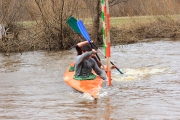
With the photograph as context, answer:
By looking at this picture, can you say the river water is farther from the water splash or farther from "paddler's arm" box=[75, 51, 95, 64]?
"paddler's arm" box=[75, 51, 95, 64]

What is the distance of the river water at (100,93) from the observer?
6133 millimetres

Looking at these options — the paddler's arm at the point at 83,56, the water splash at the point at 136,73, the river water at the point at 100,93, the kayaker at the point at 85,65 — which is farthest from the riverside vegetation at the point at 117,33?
the paddler's arm at the point at 83,56

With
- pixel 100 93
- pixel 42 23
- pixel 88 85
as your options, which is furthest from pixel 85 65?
pixel 42 23

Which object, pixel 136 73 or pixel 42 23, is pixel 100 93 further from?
pixel 42 23

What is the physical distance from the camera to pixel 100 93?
23.9 feet

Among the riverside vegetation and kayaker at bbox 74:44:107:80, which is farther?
the riverside vegetation

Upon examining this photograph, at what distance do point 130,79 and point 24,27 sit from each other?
9123 millimetres

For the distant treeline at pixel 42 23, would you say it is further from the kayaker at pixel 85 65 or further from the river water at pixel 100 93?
the kayaker at pixel 85 65

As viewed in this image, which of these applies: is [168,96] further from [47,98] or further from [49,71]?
[49,71]

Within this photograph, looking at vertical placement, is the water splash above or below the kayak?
below

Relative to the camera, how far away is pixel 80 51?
26.9 ft

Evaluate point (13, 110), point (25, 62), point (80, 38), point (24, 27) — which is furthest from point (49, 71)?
point (24, 27)

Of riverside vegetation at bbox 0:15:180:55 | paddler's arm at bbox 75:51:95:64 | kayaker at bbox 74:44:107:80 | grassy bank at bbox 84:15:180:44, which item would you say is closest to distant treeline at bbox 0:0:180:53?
riverside vegetation at bbox 0:15:180:55

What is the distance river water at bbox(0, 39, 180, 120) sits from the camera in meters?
6.13
